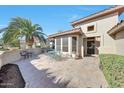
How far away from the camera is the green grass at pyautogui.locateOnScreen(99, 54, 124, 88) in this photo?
568 cm

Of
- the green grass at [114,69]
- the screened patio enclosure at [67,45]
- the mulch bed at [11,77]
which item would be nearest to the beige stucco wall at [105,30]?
the green grass at [114,69]

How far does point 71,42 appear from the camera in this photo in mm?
10508

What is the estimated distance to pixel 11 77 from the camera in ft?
26.4

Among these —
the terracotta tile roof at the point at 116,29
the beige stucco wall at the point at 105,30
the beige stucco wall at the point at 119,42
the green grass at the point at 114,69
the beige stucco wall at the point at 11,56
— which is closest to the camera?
the green grass at the point at 114,69

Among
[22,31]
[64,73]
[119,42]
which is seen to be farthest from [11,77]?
[119,42]

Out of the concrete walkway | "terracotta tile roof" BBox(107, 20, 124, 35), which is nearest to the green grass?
the concrete walkway

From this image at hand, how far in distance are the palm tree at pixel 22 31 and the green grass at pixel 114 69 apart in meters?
2.75

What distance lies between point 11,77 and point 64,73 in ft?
7.56

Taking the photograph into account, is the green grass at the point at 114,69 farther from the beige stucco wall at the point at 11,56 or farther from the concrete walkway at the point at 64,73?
the beige stucco wall at the point at 11,56

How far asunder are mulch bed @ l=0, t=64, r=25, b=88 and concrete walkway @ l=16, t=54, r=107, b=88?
0.24 meters

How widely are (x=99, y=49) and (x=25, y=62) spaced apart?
3925 millimetres

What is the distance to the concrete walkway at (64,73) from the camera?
22.8 feet

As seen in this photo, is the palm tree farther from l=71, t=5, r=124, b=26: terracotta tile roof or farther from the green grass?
the green grass
